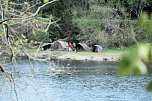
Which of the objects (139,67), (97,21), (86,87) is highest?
(139,67)

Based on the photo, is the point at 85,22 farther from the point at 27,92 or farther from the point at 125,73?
the point at 125,73

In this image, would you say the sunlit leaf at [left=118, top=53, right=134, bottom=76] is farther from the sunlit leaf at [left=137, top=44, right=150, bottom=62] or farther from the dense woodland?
the dense woodland

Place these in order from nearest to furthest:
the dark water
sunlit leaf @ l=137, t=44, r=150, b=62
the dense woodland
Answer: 1. sunlit leaf @ l=137, t=44, r=150, b=62
2. the dark water
3. the dense woodland

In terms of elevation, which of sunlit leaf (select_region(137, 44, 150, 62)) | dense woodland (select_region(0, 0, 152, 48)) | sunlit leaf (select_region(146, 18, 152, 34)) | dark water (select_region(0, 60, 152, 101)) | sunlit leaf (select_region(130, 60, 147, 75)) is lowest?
dark water (select_region(0, 60, 152, 101))

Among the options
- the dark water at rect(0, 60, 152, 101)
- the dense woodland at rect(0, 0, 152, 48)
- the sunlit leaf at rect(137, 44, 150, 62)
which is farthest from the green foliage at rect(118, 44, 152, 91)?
the dense woodland at rect(0, 0, 152, 48)

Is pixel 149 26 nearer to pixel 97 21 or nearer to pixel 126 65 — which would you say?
pixel 126 65

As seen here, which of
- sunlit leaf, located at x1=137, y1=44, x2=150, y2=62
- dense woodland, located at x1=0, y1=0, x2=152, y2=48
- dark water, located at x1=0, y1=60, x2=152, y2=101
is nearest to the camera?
sunlit leaf, located at x1=137, y1=44, x2=150, y2=62

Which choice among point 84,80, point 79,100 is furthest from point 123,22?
point 79,100

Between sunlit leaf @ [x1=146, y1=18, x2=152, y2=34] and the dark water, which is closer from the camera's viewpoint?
sunlit leaf @ [x1=146, y1=18, x2=152, y2=34]

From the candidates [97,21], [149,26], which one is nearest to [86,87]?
[149,26]

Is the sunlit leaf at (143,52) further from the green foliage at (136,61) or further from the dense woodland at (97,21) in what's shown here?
the dense woodland at (97,21)

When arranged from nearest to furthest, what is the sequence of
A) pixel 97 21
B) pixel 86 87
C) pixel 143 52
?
pixel 143 52, pixel 86 87, pixel 97 21

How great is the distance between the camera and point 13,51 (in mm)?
4996

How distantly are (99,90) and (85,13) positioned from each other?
97.4 feet
